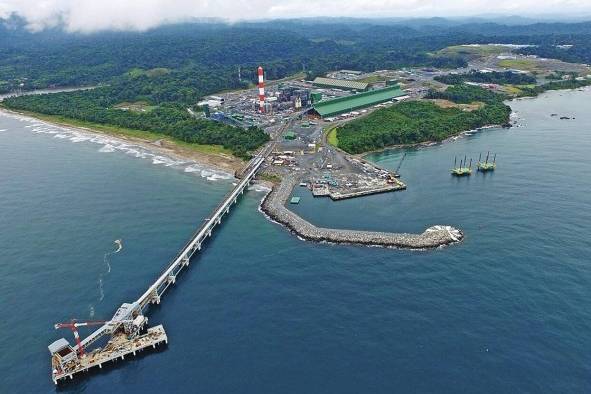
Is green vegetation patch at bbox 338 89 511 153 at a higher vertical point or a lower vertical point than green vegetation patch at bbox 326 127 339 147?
higher

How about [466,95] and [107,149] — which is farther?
[466,95]

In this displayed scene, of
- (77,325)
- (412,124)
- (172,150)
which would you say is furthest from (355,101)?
(77,325)

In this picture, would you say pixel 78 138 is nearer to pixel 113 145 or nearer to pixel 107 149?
pixel 113 145

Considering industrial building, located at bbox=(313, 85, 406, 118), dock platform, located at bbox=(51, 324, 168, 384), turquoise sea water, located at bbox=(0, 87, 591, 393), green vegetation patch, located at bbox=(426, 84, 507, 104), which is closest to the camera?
turquoise sea water, located at bbox=(0, 87, 591, 393)

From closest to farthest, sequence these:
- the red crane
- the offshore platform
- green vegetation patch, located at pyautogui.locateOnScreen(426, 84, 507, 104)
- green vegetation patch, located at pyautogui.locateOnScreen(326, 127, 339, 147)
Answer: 1. the red crane
2. the offshore platform
3. green vegetation patch, located at pyautogui.locateOnScreen(326, 127, 339, 147)
4. green vegetation patch, located at pyautogui.locateOnScreen(426, 84, 507, 104)

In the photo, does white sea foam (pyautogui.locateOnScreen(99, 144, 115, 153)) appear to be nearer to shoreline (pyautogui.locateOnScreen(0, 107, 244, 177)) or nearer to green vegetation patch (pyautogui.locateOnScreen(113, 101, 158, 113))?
shoreline (pyautogui.locateOnScreen(0, 107, 244, 177))

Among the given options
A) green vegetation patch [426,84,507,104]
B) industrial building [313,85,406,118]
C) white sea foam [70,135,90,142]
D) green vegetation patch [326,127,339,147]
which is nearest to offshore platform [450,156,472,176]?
green vegetation patch [326,127,339,147]

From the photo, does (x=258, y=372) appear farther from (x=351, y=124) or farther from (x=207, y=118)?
(x=207, y=118)

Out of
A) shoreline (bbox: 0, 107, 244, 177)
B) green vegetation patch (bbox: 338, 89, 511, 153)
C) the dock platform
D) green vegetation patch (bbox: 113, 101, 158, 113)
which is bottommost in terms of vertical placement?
the dock platform
